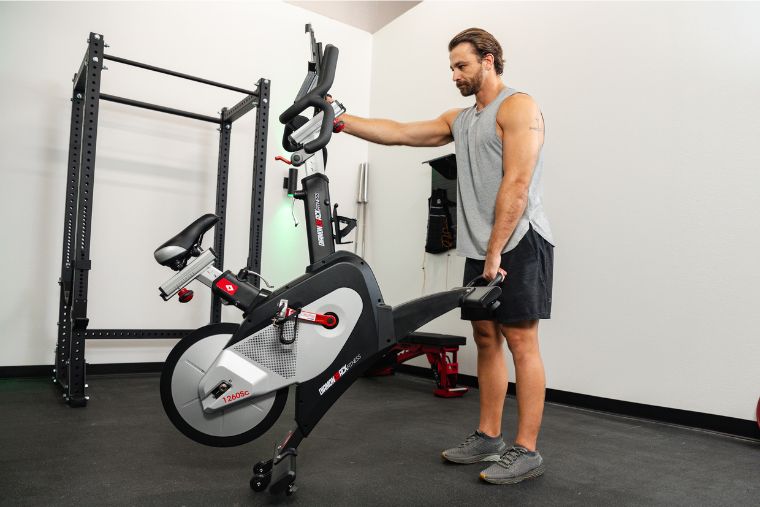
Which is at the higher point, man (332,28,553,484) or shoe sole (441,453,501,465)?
man (332,28,553,484)

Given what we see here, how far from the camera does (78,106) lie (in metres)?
3.24

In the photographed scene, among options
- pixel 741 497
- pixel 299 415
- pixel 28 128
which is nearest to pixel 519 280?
pixel 299 415

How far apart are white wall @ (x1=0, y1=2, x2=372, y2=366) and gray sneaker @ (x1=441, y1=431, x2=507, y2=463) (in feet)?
8.26

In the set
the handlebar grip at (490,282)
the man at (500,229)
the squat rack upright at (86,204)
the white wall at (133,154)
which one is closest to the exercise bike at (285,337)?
the handlebar grip at (490,282)

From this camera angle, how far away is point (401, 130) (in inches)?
81.8

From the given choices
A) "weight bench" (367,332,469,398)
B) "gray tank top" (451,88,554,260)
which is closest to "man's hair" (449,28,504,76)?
"gray tank top" (451,88,554,260)

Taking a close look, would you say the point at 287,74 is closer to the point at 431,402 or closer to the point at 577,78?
the point at 577,78

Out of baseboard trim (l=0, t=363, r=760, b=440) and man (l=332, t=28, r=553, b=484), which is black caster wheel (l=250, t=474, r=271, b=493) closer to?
man (l=332, t=28, r=553, b=484)

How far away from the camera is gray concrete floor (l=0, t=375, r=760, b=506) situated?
1.62 metres

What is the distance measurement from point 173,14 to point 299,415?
348 cm

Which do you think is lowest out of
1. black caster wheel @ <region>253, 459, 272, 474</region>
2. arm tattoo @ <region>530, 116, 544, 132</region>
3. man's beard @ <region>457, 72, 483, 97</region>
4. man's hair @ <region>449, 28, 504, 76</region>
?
black caster wheel @ <region>253, 459, 272, 474</region>

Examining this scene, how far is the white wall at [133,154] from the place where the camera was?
11.1ft

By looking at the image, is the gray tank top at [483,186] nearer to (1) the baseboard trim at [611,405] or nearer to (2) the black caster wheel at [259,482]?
(2) the black caster wheel at [259,482]

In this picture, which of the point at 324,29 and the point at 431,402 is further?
the point at 324,29
